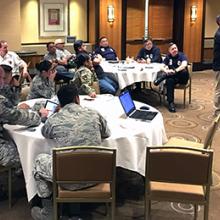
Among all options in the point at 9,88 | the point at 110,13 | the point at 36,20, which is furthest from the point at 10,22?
the point at 9,88

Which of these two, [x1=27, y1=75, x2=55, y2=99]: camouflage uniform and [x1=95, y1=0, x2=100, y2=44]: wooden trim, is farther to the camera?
[x1=95, y1=0, x2=100, y2=44]: wooden trim

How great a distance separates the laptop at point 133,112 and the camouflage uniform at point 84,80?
48.0 inches

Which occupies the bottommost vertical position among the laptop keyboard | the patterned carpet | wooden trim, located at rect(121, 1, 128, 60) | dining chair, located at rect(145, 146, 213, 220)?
the patterned carpet

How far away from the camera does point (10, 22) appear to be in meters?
9.39

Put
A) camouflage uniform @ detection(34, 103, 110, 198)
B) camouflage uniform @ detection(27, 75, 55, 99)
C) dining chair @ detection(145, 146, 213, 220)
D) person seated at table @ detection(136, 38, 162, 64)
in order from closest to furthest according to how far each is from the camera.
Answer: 1. dining chair @ detection(145, 146, 213, 220)
2. camouflage uniform @ detection(34, 103, 110, 198)
3. camouflage uniform @ detection(27, 75, 55, 99)
4. person seated at table @ detection(136, 38, 162, 64)

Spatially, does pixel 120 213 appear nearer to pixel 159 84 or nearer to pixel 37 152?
pixel 37 152

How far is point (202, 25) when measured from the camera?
474 inches

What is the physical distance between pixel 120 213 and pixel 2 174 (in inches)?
56.2

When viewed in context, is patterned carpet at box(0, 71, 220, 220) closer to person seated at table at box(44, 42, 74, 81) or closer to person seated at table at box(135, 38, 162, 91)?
person seated at table at box(135, 38, 162, 91)

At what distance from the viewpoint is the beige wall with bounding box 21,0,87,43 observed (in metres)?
9.98

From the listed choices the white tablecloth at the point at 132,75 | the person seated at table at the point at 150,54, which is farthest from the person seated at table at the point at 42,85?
the person seated at table at the point at 150,54

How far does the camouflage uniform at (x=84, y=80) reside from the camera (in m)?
5.50

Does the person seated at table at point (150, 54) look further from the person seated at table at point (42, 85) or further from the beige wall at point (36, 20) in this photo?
the person seated at table at point (42, 85)

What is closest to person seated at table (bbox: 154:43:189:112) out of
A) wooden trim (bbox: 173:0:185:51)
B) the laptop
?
the laptop
